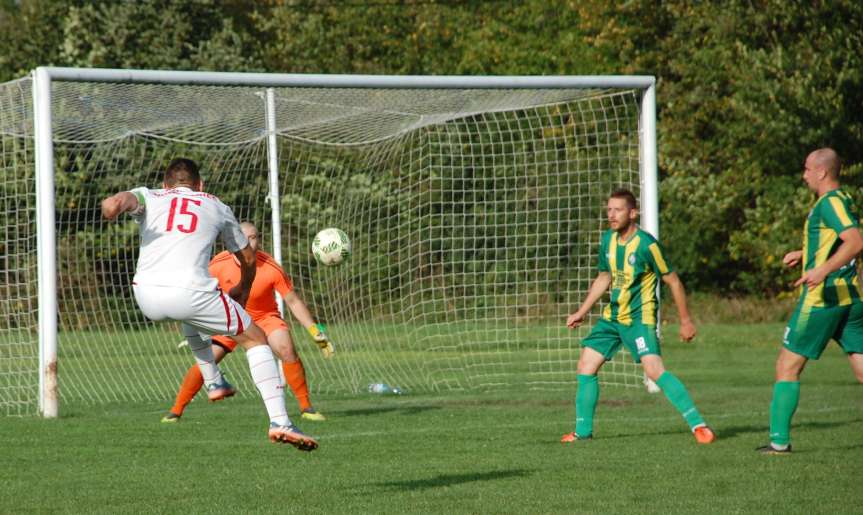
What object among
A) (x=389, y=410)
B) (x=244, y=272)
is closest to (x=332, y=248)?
(x=389, y=410)

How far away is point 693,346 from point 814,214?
13.7 metres

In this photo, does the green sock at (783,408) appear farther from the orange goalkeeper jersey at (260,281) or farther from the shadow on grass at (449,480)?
the orange goalkeeper jersey at (260,281)

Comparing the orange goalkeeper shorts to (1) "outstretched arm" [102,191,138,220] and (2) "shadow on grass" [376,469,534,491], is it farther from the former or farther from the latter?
(1) "outstretched arm" [102,191,138,220]

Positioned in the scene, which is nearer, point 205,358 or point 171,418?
point 205,358

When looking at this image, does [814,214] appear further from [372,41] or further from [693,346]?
[372,41]

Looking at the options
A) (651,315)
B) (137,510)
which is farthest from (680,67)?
(137,510)

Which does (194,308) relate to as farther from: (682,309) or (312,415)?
(312,415)

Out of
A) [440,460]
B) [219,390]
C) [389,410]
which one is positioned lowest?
[389,410]

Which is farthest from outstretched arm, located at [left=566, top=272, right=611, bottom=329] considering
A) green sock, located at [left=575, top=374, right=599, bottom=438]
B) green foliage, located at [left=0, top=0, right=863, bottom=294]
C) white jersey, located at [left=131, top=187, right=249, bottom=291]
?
green foliage, located at [left=0, top=0, right=863, bottom=294]

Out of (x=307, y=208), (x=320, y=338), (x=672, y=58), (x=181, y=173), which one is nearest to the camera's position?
(x=181, y=173)

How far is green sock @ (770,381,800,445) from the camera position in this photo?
8453mm

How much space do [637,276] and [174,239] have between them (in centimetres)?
386

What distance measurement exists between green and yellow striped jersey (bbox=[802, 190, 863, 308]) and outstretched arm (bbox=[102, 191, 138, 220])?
14.3 ft

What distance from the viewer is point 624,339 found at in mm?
9438
